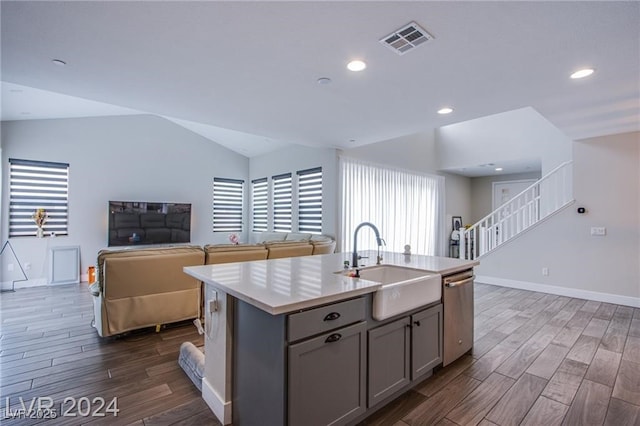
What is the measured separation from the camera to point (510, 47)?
2199mm

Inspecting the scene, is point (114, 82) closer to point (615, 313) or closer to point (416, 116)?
point (416, 116)

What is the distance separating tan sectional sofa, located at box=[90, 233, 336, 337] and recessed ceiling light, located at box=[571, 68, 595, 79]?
381cm

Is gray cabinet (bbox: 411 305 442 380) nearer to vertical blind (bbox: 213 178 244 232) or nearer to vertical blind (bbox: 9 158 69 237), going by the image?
vertical blind (bbox: 213 178 244 232)

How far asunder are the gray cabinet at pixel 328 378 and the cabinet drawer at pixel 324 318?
38mm

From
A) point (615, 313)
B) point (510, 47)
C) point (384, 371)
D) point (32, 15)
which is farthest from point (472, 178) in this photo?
point (32, 15)

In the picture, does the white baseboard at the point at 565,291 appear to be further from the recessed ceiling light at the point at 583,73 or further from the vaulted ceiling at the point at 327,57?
the recessed ceiling light at the point at 583,73

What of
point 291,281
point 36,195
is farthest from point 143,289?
point 36,195

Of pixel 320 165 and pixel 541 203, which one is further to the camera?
pixel 320 165

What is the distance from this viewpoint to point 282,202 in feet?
23.7

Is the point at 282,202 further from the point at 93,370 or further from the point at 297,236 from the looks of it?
the point at 93,370

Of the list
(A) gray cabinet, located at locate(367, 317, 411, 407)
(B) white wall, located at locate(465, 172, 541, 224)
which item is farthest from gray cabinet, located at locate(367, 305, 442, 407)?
(B) white wall, located at locate(465, 172, 541, 224)

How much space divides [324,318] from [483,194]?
8735 millimetres

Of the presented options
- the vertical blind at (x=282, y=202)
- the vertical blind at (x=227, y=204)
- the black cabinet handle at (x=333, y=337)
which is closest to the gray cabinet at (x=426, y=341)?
the black cabinet handle at (x=333, y=337)

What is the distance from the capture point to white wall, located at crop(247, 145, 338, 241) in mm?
5777
